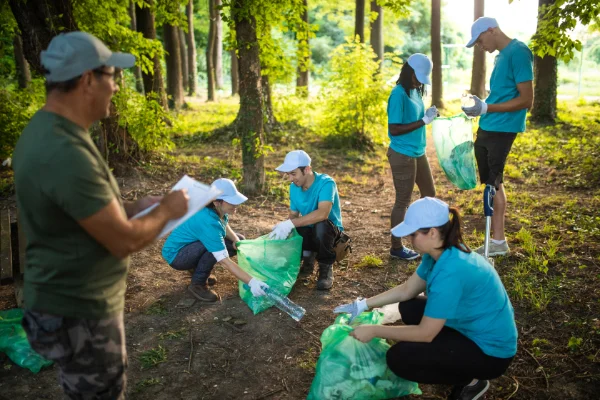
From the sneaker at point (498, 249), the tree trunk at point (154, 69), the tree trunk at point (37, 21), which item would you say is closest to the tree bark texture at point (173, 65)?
the tree trunk at point (154, 69)

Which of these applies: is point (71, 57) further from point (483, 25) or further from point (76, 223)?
point (483, 25)

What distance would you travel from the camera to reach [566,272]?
363cm

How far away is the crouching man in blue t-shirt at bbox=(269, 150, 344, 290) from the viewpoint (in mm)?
3445

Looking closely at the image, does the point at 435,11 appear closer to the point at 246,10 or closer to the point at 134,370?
→ the point at 246,10

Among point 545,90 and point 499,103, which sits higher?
point 545,90

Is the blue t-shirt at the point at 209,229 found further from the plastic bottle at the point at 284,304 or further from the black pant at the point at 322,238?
the black pant at the point at 322,238

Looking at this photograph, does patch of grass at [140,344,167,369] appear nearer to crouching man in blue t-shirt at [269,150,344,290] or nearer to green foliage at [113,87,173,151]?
crouching man in blue t-shirt at [269,150,344,290]

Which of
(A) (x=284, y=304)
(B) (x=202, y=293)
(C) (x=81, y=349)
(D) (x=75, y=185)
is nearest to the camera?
(D) (x=75, y=185)

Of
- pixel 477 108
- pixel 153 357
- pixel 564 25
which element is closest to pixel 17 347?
pixel 153 357

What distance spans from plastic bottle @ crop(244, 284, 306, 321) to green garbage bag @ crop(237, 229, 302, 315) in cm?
3

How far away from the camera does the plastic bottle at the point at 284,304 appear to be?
10.7 ft

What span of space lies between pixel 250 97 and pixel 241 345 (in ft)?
10.2

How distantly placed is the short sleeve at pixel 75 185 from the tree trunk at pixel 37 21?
14.1 ft

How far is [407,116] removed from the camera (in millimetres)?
3764
